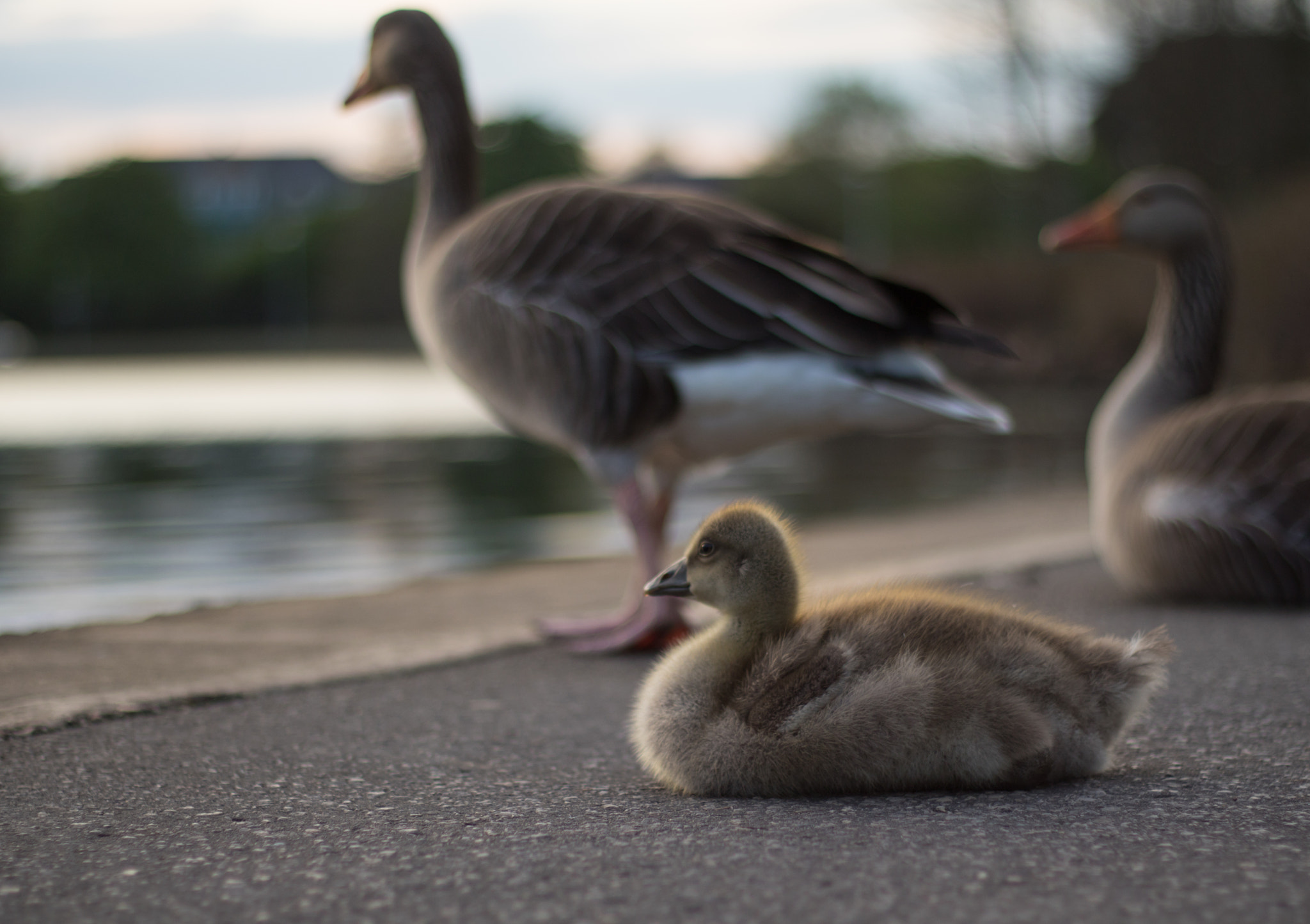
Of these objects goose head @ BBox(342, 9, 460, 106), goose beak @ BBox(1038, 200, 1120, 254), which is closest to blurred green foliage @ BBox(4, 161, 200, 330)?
goose head @ BBox(342, 9, 460, 106)

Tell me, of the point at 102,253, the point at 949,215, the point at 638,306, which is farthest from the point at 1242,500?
the point at 102,253

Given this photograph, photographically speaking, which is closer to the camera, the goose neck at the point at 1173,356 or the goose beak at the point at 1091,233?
the goose neck at the point at 1173,356

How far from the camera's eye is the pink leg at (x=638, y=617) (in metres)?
5.01

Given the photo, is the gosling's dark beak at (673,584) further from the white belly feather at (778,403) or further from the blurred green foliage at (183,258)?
the blurred green foliage at (183,258)

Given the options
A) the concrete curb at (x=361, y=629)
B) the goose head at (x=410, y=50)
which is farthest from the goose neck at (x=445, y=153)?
the concrete curb at (x=361, y=629)

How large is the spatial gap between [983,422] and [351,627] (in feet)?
9.42

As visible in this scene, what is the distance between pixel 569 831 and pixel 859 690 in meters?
0.66

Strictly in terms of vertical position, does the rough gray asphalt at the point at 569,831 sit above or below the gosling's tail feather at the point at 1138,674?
below

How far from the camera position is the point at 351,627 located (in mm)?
5914

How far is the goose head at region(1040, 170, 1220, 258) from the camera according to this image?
6.35m

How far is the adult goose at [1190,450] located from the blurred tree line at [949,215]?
14.1 feet

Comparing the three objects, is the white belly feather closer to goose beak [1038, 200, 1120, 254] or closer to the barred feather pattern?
the barred feather pattern

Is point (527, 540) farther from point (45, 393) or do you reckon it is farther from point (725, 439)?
point (45, 393)

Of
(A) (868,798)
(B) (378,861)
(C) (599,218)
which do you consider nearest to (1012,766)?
(A) (868,798)
